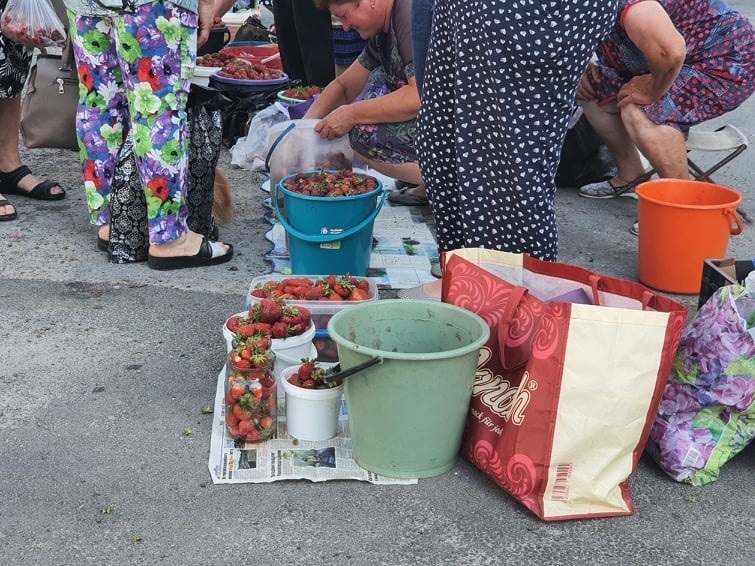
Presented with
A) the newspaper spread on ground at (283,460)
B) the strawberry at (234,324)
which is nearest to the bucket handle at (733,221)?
the newspaper spread on ground at (283,460)

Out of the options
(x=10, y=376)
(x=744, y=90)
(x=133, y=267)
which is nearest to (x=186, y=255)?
(x=133, y=267)

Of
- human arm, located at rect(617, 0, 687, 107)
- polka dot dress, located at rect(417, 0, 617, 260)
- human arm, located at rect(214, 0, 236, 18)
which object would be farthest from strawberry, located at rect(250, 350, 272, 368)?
human arm, located at rect(214, 0, 236, 18)

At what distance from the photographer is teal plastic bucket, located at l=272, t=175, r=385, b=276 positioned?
330 centimetres

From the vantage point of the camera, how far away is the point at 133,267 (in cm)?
362

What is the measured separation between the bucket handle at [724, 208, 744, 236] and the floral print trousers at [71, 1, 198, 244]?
6.85 ft

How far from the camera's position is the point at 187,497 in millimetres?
2184

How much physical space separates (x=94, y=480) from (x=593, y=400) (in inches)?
49.7

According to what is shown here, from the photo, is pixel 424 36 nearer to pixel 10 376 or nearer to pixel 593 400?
pixel 593 400

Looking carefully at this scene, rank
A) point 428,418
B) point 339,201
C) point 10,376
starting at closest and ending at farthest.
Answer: point 428,418, point 10,376, point 339,201

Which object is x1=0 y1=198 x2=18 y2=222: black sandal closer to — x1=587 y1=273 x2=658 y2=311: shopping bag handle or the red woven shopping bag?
the red woven shopping bag

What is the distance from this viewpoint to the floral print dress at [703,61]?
155 inches

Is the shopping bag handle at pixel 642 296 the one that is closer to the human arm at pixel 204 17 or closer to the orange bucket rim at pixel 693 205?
the orange bucket rim at pixel 693 205

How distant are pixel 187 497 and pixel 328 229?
140 cm

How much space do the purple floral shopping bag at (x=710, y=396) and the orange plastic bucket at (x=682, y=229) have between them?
1.12m
